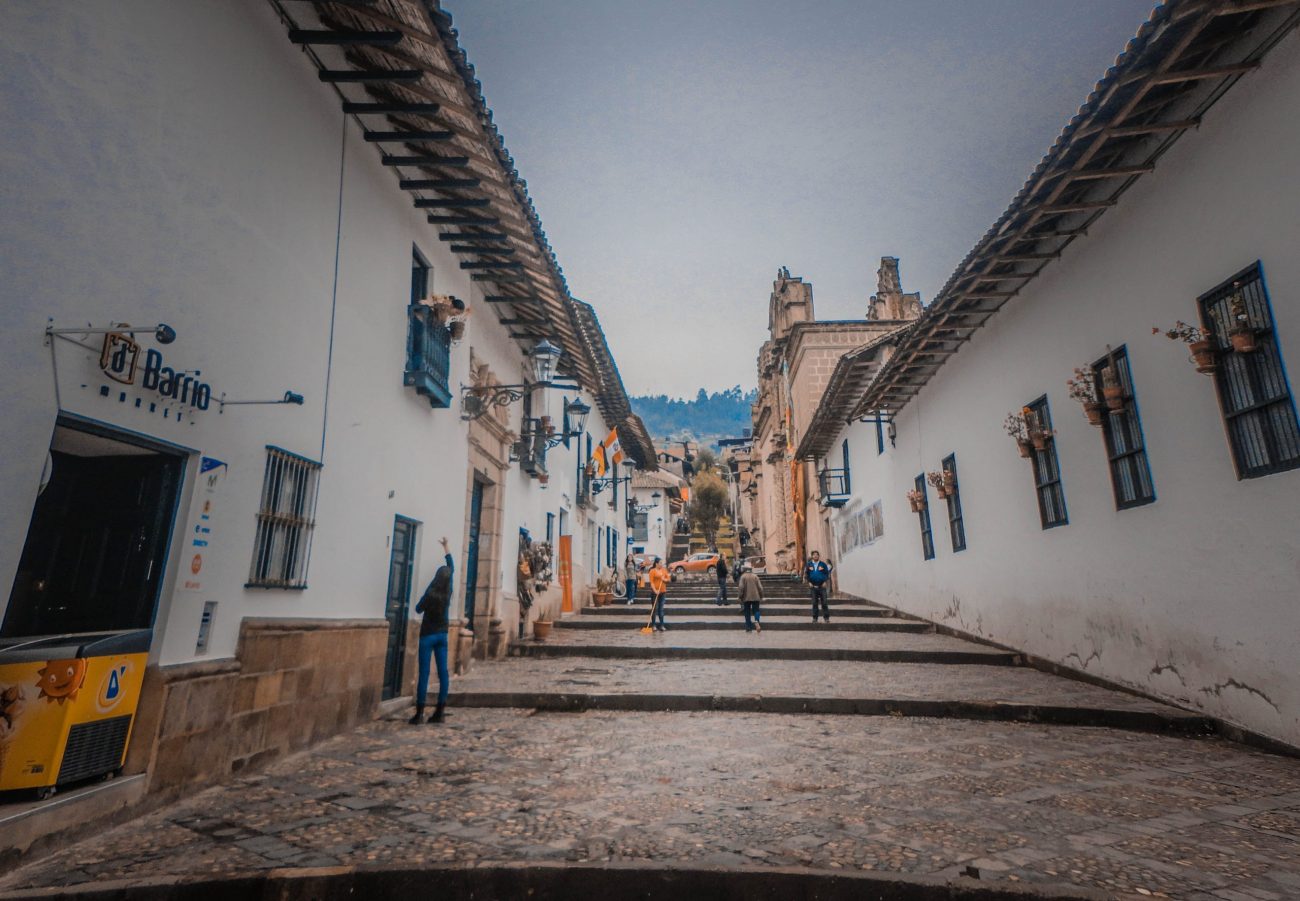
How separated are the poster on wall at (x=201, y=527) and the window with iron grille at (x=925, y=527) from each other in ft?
41.0

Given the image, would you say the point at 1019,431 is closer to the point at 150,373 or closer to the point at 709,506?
the point at 150,373

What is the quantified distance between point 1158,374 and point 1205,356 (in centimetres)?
89

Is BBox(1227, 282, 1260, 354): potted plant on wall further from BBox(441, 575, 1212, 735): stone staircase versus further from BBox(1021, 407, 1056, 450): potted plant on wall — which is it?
BBox(441, 575, 1212, 735): stone staircase

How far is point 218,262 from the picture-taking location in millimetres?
4656

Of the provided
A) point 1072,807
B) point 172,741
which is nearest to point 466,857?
point 172,741

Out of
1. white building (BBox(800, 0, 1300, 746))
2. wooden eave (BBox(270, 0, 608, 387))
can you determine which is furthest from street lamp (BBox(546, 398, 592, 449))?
white building (BBox(800, 0, 1300, 746))

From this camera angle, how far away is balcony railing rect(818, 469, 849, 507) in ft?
67.1

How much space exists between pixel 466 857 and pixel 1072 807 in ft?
12.2

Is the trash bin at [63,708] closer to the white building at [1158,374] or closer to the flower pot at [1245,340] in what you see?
the white building at [1158,374]

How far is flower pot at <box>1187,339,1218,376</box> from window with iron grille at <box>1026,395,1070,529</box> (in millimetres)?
3016

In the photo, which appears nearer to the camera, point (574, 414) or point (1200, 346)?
point (1200, 346)

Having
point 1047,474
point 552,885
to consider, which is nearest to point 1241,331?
point 1047,474

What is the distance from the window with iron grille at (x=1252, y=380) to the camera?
5.23m

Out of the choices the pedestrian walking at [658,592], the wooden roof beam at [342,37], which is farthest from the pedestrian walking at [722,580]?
the wooden roof beam at [342,37]
